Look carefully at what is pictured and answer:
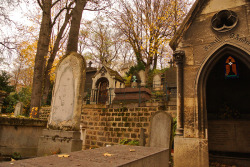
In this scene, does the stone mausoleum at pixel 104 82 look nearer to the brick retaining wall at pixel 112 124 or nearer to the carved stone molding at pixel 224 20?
the brick retaining wall at pixel 112 124

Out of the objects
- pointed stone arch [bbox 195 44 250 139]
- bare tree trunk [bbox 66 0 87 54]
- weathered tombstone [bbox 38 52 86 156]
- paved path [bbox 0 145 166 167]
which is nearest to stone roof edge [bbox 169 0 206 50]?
pointed stone arch [bbox 195 44 250 139]

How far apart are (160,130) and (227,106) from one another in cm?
374

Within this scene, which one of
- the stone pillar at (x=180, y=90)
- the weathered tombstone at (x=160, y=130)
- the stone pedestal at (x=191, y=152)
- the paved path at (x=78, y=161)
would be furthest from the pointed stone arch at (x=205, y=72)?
the paved path at (x=78, y=161)

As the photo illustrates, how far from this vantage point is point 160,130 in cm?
512

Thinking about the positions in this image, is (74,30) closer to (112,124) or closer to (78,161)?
(112,124)

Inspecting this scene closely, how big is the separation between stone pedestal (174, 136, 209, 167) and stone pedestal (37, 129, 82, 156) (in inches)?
119

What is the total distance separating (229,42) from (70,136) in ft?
17.7

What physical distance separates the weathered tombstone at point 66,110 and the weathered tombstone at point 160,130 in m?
2.17

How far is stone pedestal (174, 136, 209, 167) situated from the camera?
5.06 meters

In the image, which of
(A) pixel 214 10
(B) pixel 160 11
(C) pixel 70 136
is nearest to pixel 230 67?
(A) pixel 214 10

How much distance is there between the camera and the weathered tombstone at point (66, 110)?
4324mm

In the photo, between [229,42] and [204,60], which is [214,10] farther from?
[204,60]

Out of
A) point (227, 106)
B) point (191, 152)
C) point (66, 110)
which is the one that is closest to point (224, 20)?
point (227, 106)

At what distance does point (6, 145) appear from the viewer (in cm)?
460
